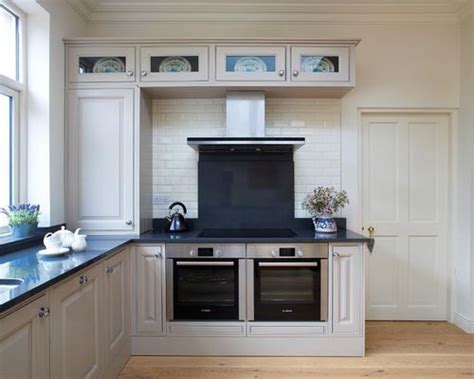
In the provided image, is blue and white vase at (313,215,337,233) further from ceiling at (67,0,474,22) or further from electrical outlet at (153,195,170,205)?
ceiling at (67,0,474,22)

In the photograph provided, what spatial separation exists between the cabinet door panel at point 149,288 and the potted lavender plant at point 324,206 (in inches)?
52.6

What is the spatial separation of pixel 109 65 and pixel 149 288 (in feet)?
6.05

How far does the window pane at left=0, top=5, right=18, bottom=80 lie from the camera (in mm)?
2416

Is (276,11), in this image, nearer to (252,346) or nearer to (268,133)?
(268,133)

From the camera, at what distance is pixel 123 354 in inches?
98.5

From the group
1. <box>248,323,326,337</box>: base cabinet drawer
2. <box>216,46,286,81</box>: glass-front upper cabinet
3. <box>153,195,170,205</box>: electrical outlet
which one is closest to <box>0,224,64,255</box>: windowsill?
<box>153,195,170,205</box>: electrical outlet

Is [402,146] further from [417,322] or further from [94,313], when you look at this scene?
[94,313]

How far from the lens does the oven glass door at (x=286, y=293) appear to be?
2.62 meters

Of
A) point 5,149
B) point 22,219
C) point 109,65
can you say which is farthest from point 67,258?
point 109,65

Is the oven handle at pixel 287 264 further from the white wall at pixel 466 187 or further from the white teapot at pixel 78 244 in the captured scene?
the white wall at pixel 466 187

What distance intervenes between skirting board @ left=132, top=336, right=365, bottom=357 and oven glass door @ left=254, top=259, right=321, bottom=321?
0.18 meters

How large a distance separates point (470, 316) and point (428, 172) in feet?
4.50

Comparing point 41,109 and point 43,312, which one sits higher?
point 41,109

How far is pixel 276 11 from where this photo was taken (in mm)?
3178
